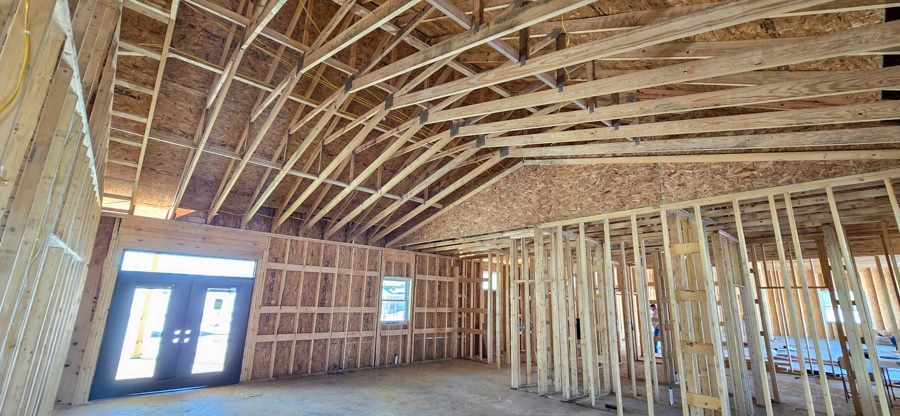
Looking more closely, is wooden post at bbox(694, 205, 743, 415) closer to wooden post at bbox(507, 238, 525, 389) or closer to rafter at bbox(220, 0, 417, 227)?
wooden post at bbox(507, 238, 525, 389)

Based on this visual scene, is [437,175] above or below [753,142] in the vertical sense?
above

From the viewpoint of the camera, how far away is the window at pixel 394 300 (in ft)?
35.1

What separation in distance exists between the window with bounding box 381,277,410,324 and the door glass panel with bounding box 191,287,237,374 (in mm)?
3778

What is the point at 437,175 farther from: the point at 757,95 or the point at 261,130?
the point at 757,95

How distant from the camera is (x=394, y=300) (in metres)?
10.9

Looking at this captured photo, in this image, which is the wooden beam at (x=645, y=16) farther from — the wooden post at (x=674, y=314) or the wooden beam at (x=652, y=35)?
the wooden post at (x=674, y=314)

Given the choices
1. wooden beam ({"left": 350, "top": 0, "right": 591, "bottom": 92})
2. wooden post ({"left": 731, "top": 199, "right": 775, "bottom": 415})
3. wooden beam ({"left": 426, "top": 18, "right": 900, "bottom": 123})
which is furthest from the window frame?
wooden post ({"left": 731, "top": 199, "right": 775, "bottom": 415})

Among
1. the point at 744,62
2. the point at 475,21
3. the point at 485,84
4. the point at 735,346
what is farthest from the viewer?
the point at 735,346

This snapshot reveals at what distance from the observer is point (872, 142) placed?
4250 millimetres

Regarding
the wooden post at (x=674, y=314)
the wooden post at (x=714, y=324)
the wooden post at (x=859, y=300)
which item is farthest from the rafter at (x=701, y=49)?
the wooden post at (x=674, y=314)

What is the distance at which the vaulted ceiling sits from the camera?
3.35 metres

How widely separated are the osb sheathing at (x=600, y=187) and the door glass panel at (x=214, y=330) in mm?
4803

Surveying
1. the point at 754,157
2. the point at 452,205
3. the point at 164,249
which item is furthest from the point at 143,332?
the point at 754,157

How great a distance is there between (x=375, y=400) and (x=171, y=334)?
421 centimetres
